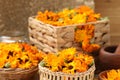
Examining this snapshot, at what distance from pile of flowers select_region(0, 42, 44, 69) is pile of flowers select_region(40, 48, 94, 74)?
3.0 inches

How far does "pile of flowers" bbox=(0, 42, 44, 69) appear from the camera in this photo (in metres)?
0.91

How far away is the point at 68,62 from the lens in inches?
34.4

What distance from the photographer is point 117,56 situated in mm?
959

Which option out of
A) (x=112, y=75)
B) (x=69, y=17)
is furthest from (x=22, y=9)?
(x=112, y=75)

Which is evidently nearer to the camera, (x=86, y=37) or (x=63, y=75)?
(x=63, y=75)

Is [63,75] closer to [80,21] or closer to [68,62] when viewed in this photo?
[68,62]

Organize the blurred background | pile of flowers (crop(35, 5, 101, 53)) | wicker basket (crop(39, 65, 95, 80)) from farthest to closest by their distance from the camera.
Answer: the blurred background
pile of flowers (crop(35, 5, 101, 53))
wicker basket (crop(39, 65, 95, 80))

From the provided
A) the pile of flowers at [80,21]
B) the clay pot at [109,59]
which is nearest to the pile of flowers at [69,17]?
the pile of flowers at [80,21]

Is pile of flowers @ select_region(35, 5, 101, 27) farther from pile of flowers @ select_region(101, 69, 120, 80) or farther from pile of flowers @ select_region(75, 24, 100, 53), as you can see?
pile of flowers @ select_region(101, 69, 120, 80)

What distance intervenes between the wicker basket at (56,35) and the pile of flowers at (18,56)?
0.29ft

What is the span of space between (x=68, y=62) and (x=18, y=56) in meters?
0.16

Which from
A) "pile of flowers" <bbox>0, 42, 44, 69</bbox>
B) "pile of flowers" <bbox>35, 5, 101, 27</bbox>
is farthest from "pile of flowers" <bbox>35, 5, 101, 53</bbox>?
"pile of flowers" <bbox>0, 42, 44, 69</bbox>

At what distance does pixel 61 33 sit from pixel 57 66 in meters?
0.21

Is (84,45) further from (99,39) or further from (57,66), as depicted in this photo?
(57,66)
